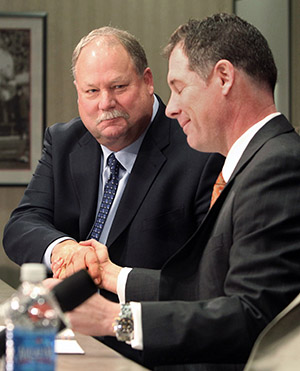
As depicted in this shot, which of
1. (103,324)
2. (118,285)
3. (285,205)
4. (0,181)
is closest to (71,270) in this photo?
(118,285)

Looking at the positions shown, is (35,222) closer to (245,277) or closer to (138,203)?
(138,203)

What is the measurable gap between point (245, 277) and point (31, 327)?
659 mm

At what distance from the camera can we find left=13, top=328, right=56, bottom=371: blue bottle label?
1.06 meters

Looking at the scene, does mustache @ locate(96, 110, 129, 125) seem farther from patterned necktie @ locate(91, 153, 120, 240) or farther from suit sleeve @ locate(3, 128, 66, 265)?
suit sleeve @ locate(3, 128, 66, 265)

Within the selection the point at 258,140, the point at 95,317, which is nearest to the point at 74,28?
the point at 258,140

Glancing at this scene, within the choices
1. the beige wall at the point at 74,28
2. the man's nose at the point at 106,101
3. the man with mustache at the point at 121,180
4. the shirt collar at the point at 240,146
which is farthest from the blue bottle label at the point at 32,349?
the beige wall at the point at 74,28

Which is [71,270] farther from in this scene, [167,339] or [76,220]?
[167,339]

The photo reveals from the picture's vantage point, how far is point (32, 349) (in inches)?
41.8

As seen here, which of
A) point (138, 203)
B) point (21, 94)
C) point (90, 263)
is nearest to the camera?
point (90, 263)

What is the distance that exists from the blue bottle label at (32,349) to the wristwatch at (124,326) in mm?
549

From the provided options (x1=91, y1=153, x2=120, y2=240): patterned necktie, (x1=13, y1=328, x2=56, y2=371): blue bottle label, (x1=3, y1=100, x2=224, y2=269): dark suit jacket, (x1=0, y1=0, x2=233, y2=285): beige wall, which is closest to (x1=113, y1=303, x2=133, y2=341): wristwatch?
(x1=13, y1=328, x2=56, y2=371): blue bottle label

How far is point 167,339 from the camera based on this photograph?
159cm

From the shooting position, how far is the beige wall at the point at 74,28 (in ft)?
17.1

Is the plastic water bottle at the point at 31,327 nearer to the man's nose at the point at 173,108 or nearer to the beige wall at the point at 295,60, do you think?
the man's nose at the point at 173,108
